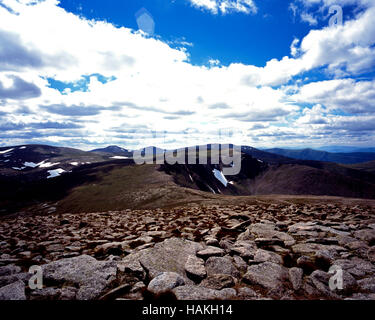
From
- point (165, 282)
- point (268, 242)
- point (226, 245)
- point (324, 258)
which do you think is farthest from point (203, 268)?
point (324, 258)

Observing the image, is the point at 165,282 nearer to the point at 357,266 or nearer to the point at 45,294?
the point at 45,294

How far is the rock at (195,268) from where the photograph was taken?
290 inches

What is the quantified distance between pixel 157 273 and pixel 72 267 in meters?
3.43

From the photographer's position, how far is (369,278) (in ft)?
22.3

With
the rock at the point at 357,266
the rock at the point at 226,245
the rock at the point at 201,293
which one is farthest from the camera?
the rock at the point at 226,245

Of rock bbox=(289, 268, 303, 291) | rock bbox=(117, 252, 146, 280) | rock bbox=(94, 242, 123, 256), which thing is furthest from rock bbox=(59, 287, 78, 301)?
rock bbox=(289, 268, 303, 291)

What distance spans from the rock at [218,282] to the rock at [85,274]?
3.29 m

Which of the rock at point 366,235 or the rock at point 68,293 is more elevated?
the rock at point 366,235

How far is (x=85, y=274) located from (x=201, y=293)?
441cm

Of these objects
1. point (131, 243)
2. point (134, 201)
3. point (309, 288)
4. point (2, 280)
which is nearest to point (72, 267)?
point (2, 280)

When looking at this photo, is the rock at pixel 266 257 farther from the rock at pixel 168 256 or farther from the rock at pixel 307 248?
the rock at pixel 168 256

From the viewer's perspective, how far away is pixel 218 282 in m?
6.87

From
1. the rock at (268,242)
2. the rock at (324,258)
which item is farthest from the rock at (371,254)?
the rock at (268,242)

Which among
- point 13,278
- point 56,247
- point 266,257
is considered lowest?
point 56,247
